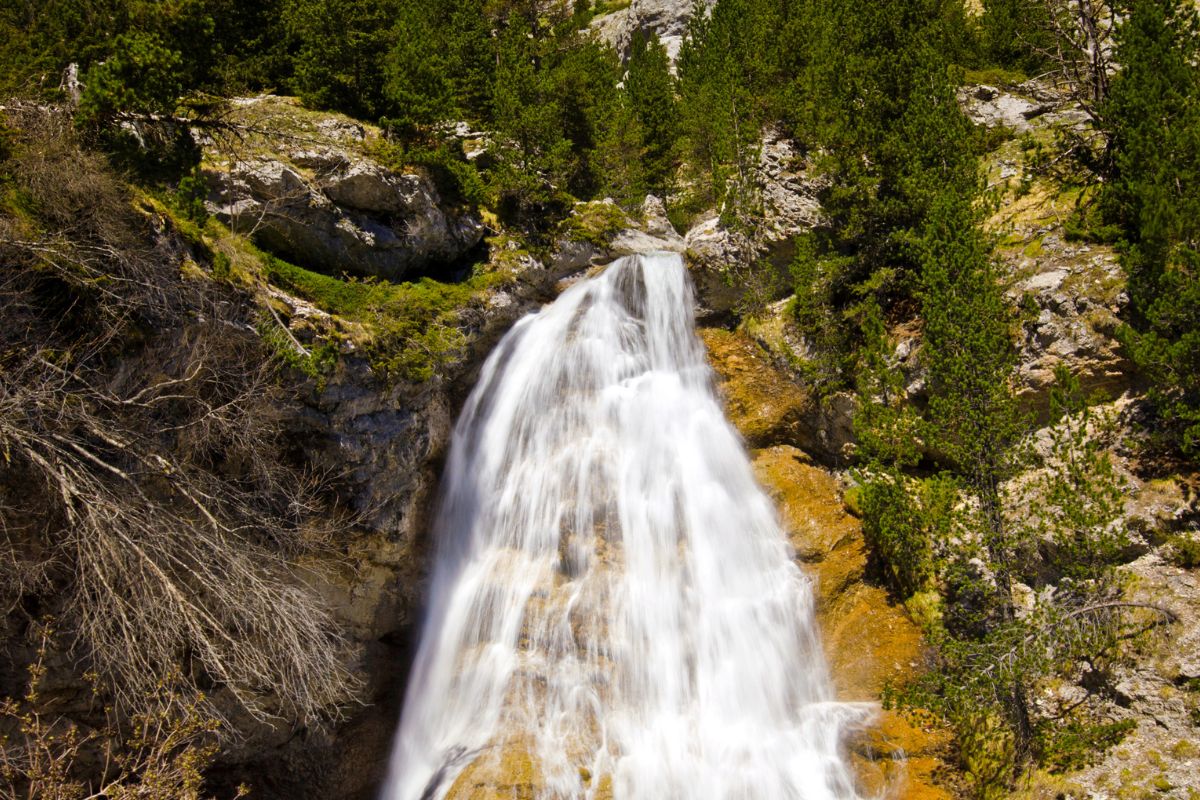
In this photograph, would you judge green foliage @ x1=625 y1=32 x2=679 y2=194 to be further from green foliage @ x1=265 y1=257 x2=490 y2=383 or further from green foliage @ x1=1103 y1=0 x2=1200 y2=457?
green foliage @ x1=1103 y1=0 x2=1200 y2=457

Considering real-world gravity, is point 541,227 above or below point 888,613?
above

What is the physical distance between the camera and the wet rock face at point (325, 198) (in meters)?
13.8

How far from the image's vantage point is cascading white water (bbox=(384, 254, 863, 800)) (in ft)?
35.7

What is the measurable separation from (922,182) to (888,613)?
848cm

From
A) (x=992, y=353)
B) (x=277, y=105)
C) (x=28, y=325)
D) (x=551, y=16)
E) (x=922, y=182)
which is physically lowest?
(x=992, y=353)

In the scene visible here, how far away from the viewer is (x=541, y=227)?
19.6 meters

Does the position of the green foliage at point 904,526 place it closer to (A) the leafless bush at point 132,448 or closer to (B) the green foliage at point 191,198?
(A) the leafless bush at point 132,448

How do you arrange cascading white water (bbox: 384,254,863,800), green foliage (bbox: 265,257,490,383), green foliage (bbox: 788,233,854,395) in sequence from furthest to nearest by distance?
1. green foliage (bbox: 788,233,854,395)
2. green foliage (bbox: 265,257,490,383)
3. cascading white water (bbox: 384,254,863,800)

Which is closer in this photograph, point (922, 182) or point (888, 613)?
point (888, 613)

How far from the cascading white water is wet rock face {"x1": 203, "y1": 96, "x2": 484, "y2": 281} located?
3.57 metres

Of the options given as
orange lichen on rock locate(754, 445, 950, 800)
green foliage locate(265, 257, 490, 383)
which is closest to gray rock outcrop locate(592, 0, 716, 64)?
green foliage locate(265, 257, 490, 383)

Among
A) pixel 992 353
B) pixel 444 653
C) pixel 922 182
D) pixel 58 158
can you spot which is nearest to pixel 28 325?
pixel 58 158

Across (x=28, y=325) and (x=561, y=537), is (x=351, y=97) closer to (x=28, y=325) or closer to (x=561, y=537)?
(x=28, y=325)

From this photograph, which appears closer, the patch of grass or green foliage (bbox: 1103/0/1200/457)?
green foliage (bbox: 1103/0/1200/457)
